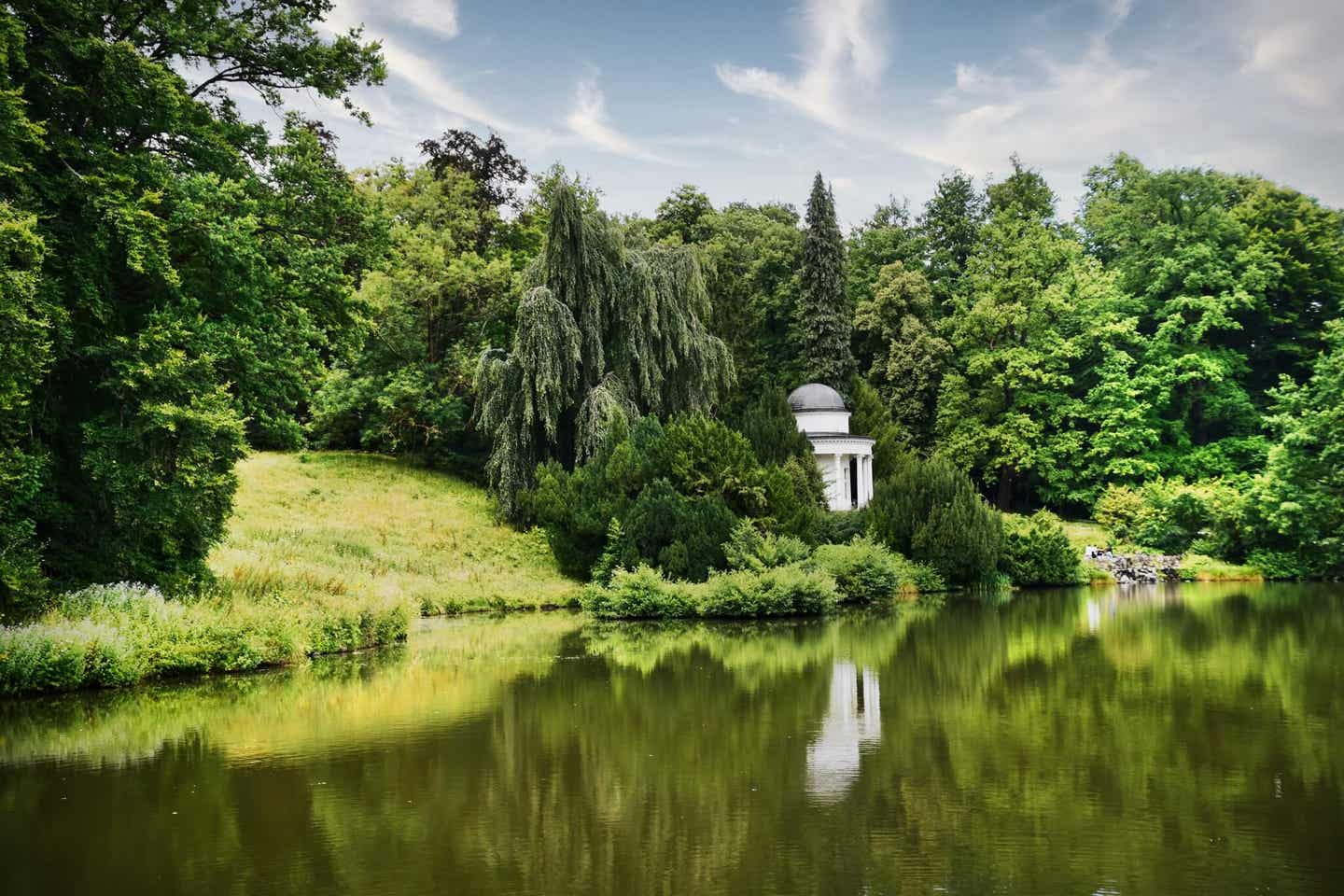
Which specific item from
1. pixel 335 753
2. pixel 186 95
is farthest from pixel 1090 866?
pixel 186 95

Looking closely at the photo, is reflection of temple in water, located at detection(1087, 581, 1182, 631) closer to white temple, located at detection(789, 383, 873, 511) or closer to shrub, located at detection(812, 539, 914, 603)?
shrub, located at detection(812, 539, 914, 603)

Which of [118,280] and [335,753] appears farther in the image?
[118,280]

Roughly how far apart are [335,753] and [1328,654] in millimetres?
12719

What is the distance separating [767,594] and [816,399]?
1877cm

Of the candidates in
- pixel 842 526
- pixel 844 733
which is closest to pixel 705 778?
pixel 844 733

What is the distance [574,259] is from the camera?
33000mm

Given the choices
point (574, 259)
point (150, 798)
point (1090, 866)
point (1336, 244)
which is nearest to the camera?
point (1090, 866)

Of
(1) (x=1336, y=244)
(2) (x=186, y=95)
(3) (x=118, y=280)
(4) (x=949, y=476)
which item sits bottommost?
(4) (x=949, y=476)

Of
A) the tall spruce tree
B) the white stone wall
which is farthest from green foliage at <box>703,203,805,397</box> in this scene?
the white stone wall

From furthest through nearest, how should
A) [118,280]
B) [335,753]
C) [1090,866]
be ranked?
[118,280]
[335,753]
[1090,866]

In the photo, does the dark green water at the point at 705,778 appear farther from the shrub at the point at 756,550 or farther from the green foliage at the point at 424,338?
the green foliage at the point at 424,338

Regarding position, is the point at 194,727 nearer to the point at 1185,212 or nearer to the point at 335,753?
the point at 335,753

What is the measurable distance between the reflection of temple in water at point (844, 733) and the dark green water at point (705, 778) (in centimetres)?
4

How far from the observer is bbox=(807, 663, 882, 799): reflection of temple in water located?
24.3 feet
